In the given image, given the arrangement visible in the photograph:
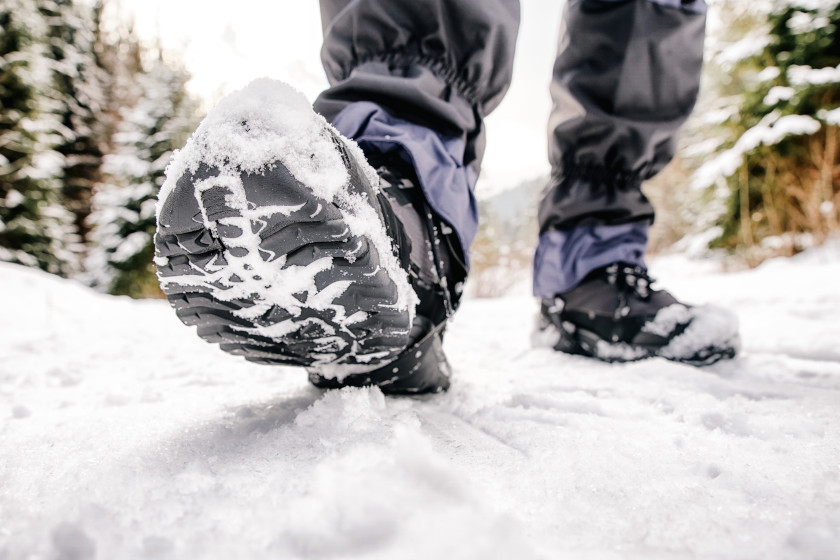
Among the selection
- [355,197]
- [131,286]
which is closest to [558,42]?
[355,197]

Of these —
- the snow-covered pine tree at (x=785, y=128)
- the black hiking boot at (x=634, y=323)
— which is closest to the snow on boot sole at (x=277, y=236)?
the black hiking boot at (x=634, y=323)

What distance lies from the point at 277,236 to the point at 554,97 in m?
0.86

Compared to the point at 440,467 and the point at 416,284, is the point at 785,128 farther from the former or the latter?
the point at 440,467

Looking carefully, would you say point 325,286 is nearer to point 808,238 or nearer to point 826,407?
point 826,407

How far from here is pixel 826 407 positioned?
533 millimetres

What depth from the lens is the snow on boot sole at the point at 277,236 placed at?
0.36 metres

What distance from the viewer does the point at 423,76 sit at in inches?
25.5

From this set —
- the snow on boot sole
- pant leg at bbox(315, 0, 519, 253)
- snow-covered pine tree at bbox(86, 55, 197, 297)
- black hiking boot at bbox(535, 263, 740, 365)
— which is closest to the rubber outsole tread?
the snow on boot sole

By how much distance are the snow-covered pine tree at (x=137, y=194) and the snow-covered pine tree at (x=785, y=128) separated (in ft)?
22.4

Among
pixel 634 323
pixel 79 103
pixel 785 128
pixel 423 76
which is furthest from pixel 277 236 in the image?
pixel 79 103

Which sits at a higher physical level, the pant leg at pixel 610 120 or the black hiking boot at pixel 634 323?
the pant leg at pixel 610 120

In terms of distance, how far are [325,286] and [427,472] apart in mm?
195

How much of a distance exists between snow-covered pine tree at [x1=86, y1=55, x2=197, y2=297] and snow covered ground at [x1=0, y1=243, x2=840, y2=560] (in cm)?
653

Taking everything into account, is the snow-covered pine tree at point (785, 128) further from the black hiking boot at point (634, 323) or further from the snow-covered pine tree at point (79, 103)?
the snow-covered pine tree at point (79, 103)
